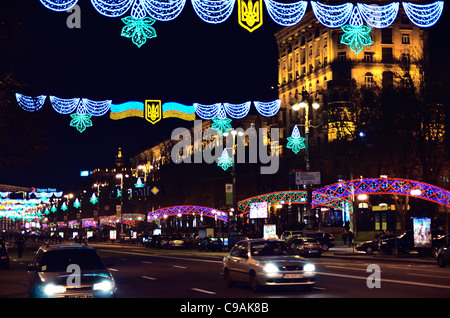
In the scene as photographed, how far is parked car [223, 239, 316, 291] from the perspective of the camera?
733 inches

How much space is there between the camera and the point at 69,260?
603 inches

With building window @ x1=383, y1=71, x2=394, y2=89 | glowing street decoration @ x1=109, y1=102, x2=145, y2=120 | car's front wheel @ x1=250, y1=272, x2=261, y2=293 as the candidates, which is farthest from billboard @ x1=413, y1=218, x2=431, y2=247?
car's front wheel @ x1=250, y1=272, x2=261, y2=293

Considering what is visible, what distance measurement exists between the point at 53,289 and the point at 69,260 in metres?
1.35

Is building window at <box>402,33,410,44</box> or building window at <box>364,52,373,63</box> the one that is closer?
Answer: building window at <box>364,52,373,63</box>

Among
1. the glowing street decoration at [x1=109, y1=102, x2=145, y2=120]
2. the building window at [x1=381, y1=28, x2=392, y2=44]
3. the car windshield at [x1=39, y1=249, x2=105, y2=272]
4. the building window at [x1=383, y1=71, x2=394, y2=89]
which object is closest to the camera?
the car windshield at [x1=39, y1=249, x2=105, y2=272]

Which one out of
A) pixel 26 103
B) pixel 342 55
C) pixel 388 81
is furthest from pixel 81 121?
pixel 342 55

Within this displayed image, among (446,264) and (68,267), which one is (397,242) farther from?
(68,267)

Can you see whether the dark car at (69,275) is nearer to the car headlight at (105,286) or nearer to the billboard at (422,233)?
the car headlight at (105,286)

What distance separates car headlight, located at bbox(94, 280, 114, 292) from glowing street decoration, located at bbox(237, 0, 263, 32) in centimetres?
1090

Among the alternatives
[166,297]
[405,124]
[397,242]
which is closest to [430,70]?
[405,124]

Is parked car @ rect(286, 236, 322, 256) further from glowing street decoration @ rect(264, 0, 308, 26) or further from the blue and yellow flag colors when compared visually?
glowing street decoration @ rect(264, 0, 308, 26)

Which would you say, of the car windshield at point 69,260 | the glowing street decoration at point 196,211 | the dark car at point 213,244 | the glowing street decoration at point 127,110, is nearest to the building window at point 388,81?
the dark car at point 213,244

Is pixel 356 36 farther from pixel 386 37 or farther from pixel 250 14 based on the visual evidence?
pixel 386 37

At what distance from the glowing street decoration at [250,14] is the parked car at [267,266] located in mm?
7180
